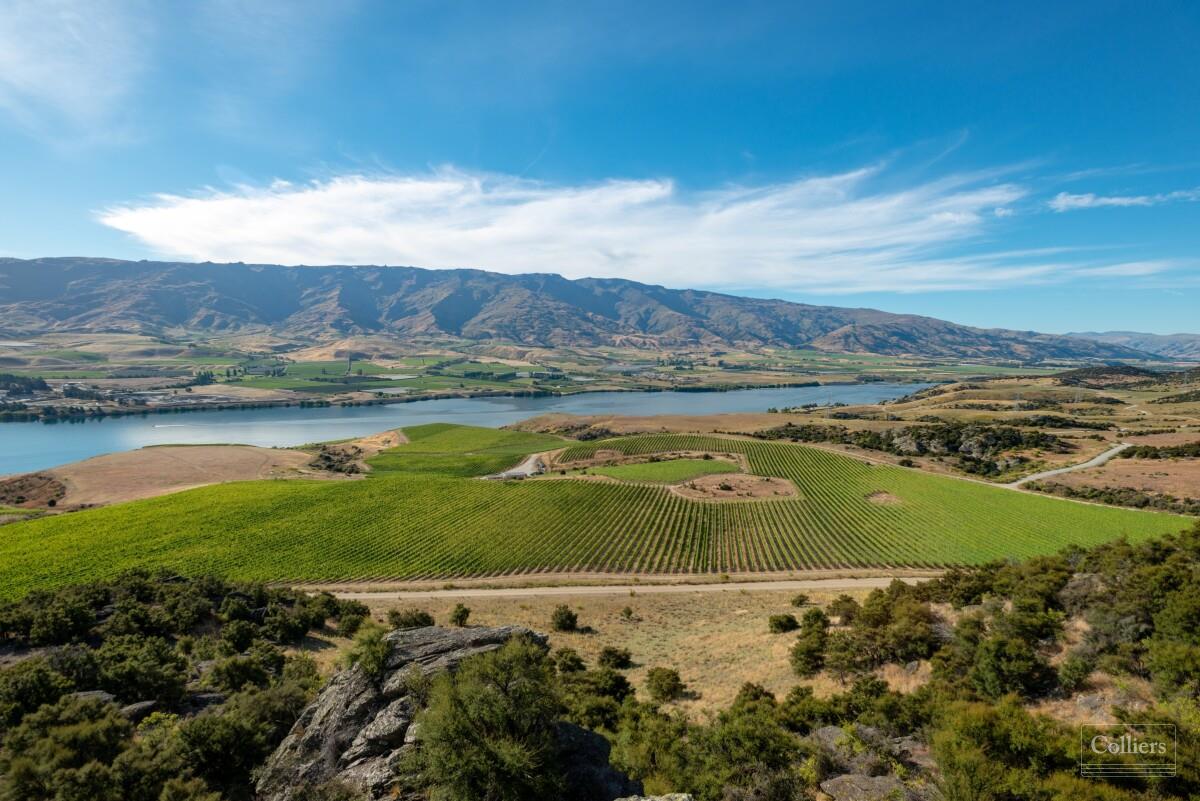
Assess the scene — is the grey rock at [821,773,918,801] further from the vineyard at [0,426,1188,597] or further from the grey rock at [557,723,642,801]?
the vineyard at [0,426,1188,597]

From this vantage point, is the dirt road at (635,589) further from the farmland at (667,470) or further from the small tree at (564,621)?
the farmland at (667,470)

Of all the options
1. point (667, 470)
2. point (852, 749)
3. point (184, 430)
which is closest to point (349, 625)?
point (852, 749)

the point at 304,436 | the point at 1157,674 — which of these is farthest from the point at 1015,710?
the point at 304,436

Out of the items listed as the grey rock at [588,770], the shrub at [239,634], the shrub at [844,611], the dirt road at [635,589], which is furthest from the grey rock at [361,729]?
the dirt road at [635,589]

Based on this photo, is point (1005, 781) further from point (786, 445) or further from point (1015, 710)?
point (786, 445)

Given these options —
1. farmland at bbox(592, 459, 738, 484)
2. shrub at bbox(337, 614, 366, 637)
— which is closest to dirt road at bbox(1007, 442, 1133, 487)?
farmland at bbox(592, 459, 738, 484)

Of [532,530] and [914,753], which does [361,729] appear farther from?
[532,530]
